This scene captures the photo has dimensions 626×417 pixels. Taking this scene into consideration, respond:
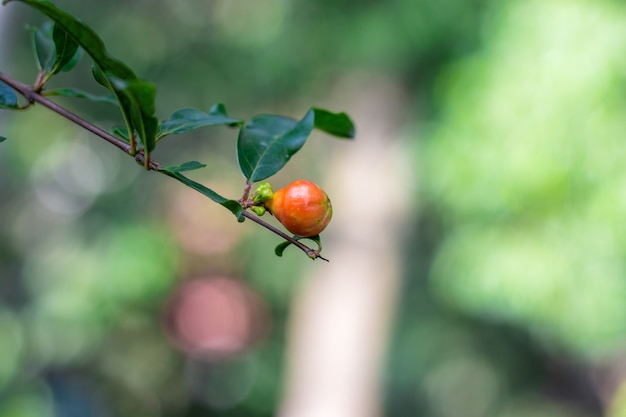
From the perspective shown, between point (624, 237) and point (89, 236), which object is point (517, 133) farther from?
point (89, 236)

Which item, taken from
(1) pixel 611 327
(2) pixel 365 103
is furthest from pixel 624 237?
(2) pixel 365 103

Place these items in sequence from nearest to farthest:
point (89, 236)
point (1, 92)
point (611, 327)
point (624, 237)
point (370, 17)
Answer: point (1, 92) < point (624, 237) < point (611, 327) < point (370, 17) < point (89, 236)

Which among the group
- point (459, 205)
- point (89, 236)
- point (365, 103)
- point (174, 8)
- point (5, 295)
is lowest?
point (5, 295)

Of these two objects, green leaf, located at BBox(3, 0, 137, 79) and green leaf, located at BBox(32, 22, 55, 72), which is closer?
green leaf, located at BBox(3, 0, 137, 79)

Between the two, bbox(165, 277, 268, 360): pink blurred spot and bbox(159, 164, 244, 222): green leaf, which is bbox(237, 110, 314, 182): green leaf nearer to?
bbox(159, 164, 244, 222): green leaf

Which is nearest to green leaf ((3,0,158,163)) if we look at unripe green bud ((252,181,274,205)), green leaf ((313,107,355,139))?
unripe green bud ((252,181,274,205))

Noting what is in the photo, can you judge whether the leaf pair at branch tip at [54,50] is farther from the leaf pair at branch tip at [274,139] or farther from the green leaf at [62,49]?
the leaf pair at branch tip at [274,139]

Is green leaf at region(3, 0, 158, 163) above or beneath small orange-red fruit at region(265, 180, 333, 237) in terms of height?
above
